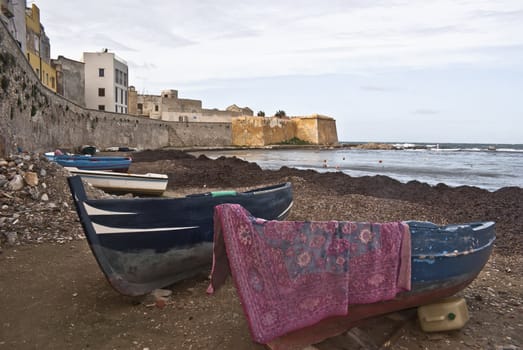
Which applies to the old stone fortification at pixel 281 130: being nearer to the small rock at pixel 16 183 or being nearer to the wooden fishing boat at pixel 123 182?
the wooden fishing boat at pixel 123 182

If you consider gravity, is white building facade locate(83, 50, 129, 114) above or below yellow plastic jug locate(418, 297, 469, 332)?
above

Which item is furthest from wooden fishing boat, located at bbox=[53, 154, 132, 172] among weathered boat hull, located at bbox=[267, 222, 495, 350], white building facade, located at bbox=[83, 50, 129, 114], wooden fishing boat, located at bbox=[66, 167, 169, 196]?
white building facade, located at bbox=[83, 50, 129, 114]

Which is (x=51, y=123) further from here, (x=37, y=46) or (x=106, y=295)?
(x=106, y=295)

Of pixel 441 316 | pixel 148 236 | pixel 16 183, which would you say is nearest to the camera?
pixel 441 316

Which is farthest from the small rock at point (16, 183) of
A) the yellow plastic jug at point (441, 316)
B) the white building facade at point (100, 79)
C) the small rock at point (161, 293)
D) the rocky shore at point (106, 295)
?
the white building facade at point (100, 79)

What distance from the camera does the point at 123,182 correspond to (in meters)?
10.5

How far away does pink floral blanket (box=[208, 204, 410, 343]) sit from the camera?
3236mm

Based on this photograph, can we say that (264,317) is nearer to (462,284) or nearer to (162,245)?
(162,245)

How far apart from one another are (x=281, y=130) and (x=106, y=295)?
64.1 meters

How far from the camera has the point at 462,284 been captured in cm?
395

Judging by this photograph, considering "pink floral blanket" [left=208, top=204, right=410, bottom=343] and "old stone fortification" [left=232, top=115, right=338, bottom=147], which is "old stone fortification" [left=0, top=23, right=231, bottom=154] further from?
"old stone fortification" [left=232, top=115, right=338, bottom=147]

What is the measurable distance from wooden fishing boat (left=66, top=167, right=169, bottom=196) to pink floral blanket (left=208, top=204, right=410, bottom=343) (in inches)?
304

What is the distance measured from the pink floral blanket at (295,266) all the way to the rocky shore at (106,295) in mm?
566

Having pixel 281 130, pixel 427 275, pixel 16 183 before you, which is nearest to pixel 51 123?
pixel 16 183
